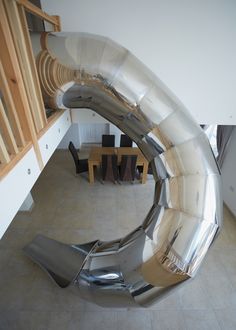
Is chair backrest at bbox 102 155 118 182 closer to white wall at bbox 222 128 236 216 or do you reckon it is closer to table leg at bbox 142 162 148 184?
table leg at bbox 142 162 148 184

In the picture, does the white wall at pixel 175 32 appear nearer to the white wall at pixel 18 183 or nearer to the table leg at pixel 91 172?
the white wall at pixel 18 183

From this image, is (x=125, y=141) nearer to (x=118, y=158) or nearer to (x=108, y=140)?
(x=108, y=140)

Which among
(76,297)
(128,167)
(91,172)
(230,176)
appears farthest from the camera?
(91,172)

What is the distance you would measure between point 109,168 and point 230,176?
105 inches

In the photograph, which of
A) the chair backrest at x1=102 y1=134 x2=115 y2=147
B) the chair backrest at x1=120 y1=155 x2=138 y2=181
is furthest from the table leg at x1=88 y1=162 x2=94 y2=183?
the chair backrest at x1=102 y1=134 x2=115 y2=147

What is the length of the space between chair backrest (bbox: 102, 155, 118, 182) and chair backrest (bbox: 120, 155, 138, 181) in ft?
0.55

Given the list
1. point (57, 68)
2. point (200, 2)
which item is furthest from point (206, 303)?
point (200, 2)

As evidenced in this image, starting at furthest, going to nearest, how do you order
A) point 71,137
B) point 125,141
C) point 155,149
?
point 71,137
point 125,141
point 155,149

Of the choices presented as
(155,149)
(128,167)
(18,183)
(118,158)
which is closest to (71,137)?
(118,158)

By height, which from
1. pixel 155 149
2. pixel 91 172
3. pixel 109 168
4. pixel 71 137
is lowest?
pixel 71 137

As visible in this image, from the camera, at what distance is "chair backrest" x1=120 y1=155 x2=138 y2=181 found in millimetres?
4289

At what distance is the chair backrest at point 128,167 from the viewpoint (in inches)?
169

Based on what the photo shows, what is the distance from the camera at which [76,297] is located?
2.57 metres

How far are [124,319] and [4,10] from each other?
3.26 m
